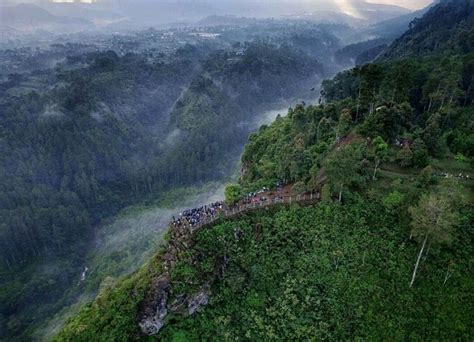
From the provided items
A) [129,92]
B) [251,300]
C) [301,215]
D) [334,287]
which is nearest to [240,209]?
[301,215]

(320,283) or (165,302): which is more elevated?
(320,283)

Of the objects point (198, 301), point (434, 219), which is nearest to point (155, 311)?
point (198, 301)

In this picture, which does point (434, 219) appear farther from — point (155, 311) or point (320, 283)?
point (155, 311)

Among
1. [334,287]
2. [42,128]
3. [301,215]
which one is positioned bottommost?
[42,128]

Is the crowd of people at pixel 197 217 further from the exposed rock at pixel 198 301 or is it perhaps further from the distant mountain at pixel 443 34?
the distant mountain at pixel 443 34

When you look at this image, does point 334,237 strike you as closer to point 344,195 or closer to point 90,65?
point 344,195

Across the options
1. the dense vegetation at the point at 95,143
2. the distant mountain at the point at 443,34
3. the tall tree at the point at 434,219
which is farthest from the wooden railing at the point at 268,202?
the distant mountain at the point at 443,34
